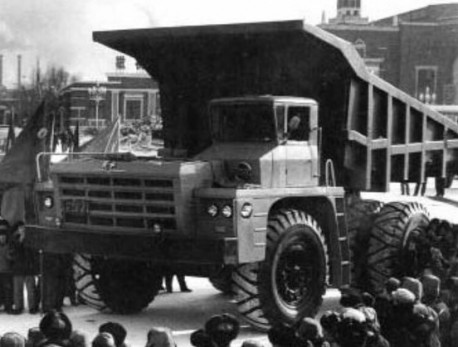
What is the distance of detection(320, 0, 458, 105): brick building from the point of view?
43219mm

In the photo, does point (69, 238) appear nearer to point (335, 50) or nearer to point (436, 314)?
point (335, 50)

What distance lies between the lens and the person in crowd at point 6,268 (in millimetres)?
9078

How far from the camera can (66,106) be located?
41.8 ft

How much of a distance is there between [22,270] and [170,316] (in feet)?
4.85

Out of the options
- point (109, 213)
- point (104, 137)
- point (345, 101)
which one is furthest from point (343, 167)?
point (104, 137)

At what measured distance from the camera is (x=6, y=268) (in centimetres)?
909

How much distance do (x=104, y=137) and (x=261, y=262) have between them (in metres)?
4.67

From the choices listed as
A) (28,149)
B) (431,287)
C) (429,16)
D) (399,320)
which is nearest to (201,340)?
(399,320)

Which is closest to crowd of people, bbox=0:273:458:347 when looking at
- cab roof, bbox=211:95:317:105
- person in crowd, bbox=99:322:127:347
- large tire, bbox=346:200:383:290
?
person in crowd, bbox=99:322:127:347

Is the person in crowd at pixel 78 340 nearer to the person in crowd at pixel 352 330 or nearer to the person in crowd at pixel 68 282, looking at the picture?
the person in crowd at pixel 352 330

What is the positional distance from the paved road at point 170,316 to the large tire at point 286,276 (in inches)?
11.3

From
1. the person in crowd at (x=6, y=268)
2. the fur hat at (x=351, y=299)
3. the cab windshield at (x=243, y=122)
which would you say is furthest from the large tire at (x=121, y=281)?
the fur hat at (x=351, y=299)

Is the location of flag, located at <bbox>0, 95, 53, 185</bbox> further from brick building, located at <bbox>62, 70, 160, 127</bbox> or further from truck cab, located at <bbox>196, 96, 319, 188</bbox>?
brick building, located at <bbox>62, 70, 160, 127</bbox>

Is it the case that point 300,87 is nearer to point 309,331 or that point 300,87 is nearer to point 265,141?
point 265,141
